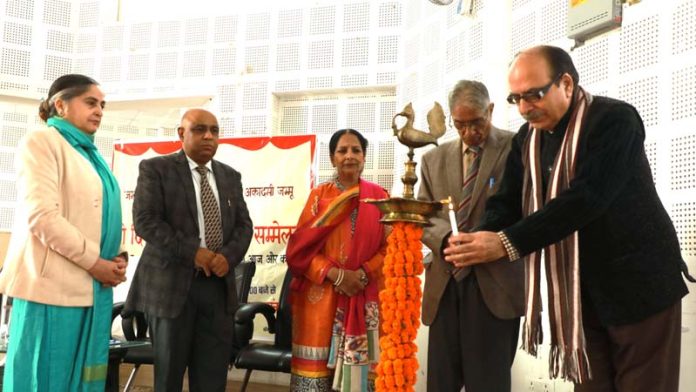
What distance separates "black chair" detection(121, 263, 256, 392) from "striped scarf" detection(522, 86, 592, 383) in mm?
2192

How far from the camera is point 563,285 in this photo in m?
1.90

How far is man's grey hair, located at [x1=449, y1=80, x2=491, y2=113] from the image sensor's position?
2.31 meters

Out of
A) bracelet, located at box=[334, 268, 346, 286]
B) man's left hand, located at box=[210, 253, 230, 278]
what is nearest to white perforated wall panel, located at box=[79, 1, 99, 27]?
man's left hand, located at box=[210, 253, 230, 278]

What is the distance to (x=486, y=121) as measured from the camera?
92.7 inches

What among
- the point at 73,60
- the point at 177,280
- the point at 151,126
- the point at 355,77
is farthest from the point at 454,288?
the point at 151,126

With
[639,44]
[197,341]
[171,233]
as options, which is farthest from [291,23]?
[197,341]

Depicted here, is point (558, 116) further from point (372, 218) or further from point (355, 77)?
point (355, 77)

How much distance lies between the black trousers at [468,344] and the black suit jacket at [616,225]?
1.49 feet

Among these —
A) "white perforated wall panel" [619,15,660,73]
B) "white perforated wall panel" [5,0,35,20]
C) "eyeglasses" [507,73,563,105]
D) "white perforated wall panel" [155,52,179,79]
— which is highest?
"white perforated wall panel" [5,0,35,20]

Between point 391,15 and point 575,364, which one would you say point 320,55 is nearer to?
point 391,15

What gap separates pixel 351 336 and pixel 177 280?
856 millimetres

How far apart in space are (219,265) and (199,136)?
622mm

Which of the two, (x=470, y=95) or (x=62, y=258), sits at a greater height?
(x=470, y=95)

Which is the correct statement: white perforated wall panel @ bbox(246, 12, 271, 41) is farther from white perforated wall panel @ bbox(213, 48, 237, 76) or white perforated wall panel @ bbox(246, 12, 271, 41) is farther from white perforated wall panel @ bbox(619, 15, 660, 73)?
white perforated wall panel @ bbox(619, 15, 660, 73)
